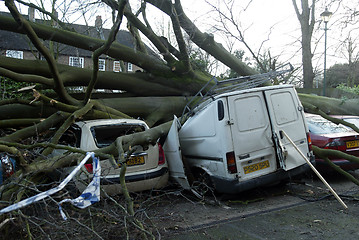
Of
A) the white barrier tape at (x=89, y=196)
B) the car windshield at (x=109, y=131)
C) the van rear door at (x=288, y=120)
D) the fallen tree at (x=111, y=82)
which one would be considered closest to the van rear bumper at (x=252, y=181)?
the van rear door at (x=288, y=120)

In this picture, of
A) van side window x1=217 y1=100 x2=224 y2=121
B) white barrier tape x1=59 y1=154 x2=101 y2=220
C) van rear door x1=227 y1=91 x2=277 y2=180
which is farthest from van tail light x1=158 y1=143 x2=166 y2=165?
white barrier tape x1=59 y1=154 x2=101 y2=220

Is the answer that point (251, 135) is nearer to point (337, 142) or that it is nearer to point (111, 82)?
point (337, 142)

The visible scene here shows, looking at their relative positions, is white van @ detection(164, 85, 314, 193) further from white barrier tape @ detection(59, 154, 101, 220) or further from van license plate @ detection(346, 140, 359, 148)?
white barrier tape @ detection(59, 154, 101, 220)

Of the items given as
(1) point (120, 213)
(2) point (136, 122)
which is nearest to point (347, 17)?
(2) point (136, 122)

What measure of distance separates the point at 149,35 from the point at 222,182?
5625 mm

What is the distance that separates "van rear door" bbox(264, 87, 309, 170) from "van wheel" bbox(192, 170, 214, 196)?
4.42ft

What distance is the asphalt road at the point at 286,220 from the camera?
4.29m

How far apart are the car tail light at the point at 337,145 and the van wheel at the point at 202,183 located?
2.81 meters

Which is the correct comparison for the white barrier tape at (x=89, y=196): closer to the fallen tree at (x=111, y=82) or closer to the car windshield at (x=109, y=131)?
the fallen tree at (x=111, y=82)

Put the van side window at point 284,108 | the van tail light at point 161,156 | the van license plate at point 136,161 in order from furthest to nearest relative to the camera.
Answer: the van tail light at point 161,156 < the van side window at point 284,108 < the van license plate at point 136,161

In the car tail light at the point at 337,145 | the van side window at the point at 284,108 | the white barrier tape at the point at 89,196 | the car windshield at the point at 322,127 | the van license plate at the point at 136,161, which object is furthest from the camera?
the car windshield at the point at 322,127

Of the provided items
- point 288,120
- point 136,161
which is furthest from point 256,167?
point 136,161

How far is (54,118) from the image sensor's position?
6941 millimetres

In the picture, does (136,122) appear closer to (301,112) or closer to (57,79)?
(57,79)
